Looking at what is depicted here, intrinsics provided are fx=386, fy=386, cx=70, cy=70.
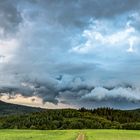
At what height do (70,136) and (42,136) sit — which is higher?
(70,136)

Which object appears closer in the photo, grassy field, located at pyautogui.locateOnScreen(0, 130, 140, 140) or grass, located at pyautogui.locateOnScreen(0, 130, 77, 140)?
grass, located at pyautogui.locateOnScreen(0, 130, 77, 140)

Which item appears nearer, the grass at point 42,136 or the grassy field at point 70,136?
the grass at point 42,136

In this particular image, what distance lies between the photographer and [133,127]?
195250 mm

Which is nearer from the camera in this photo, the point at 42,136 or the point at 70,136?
the point at 70,136
